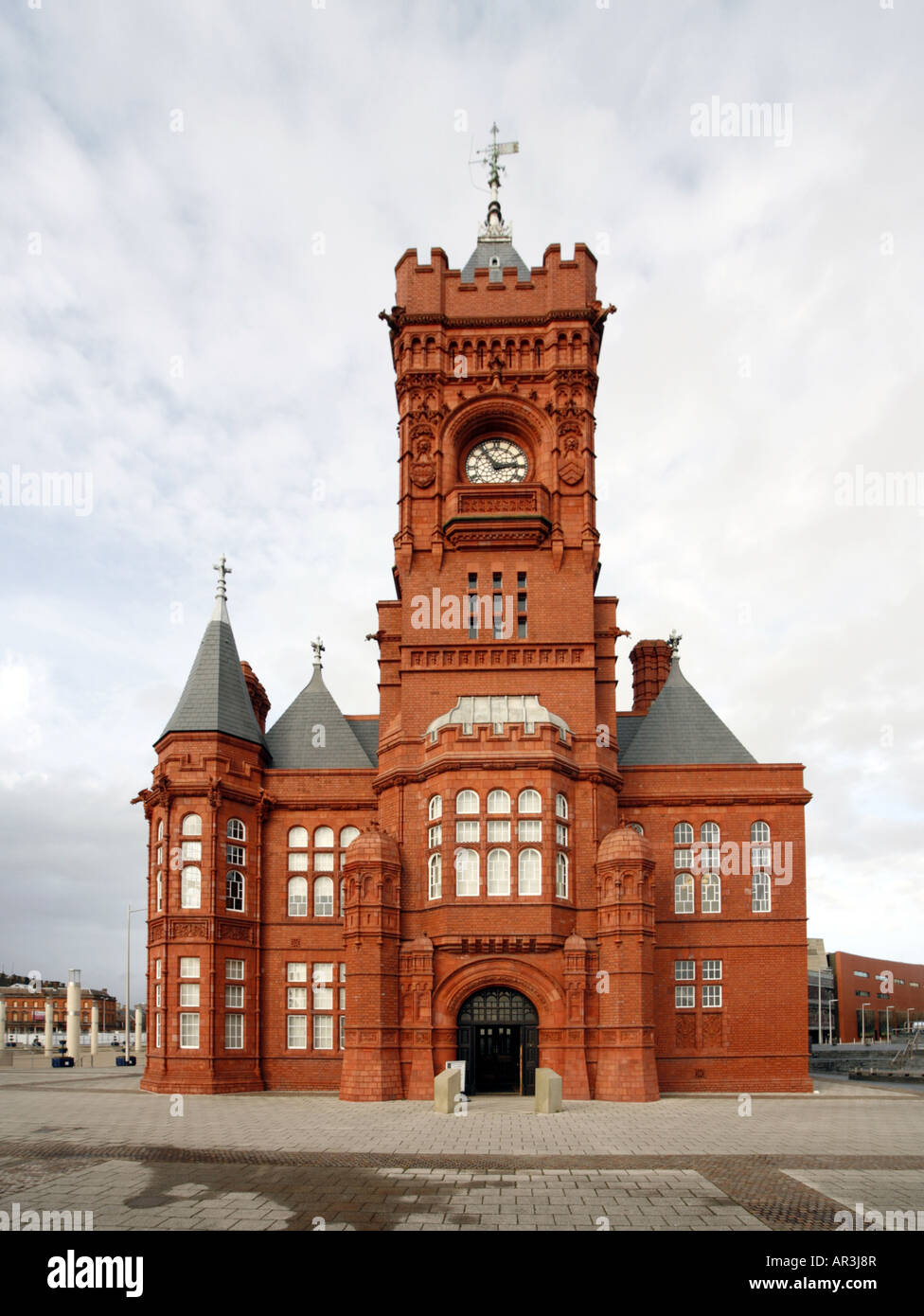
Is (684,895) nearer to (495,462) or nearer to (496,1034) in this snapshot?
(496,1034)

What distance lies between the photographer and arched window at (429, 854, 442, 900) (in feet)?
125

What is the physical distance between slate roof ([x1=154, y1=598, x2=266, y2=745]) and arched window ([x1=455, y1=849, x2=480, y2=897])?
34.9 ft

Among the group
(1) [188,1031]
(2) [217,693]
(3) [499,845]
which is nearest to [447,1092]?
(3) [499,845]

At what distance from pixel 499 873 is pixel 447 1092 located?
8528mm

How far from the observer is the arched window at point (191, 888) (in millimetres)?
41062

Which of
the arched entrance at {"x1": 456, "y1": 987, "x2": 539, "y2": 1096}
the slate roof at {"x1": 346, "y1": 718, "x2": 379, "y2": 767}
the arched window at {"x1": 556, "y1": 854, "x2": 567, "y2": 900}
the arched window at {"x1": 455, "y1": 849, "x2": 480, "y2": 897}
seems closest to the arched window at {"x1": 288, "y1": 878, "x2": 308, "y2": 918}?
the slate roof at {"x1": 346, "y1": 718, "x2": 379, "y2": 767}

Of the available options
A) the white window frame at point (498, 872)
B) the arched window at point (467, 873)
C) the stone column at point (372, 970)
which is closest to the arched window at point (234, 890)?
the stone column at point (372, 970)

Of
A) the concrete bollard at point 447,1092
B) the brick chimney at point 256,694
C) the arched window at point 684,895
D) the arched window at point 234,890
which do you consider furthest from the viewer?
the brick chimney at point 256,694

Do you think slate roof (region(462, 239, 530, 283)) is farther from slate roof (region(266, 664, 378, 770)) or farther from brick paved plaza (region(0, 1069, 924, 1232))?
brick paved plaza (region(0, 1069, 924, 1232))

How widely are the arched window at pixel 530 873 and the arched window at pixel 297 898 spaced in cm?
1007

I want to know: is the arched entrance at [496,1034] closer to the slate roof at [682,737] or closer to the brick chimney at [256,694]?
the slate roof at [682,737]
